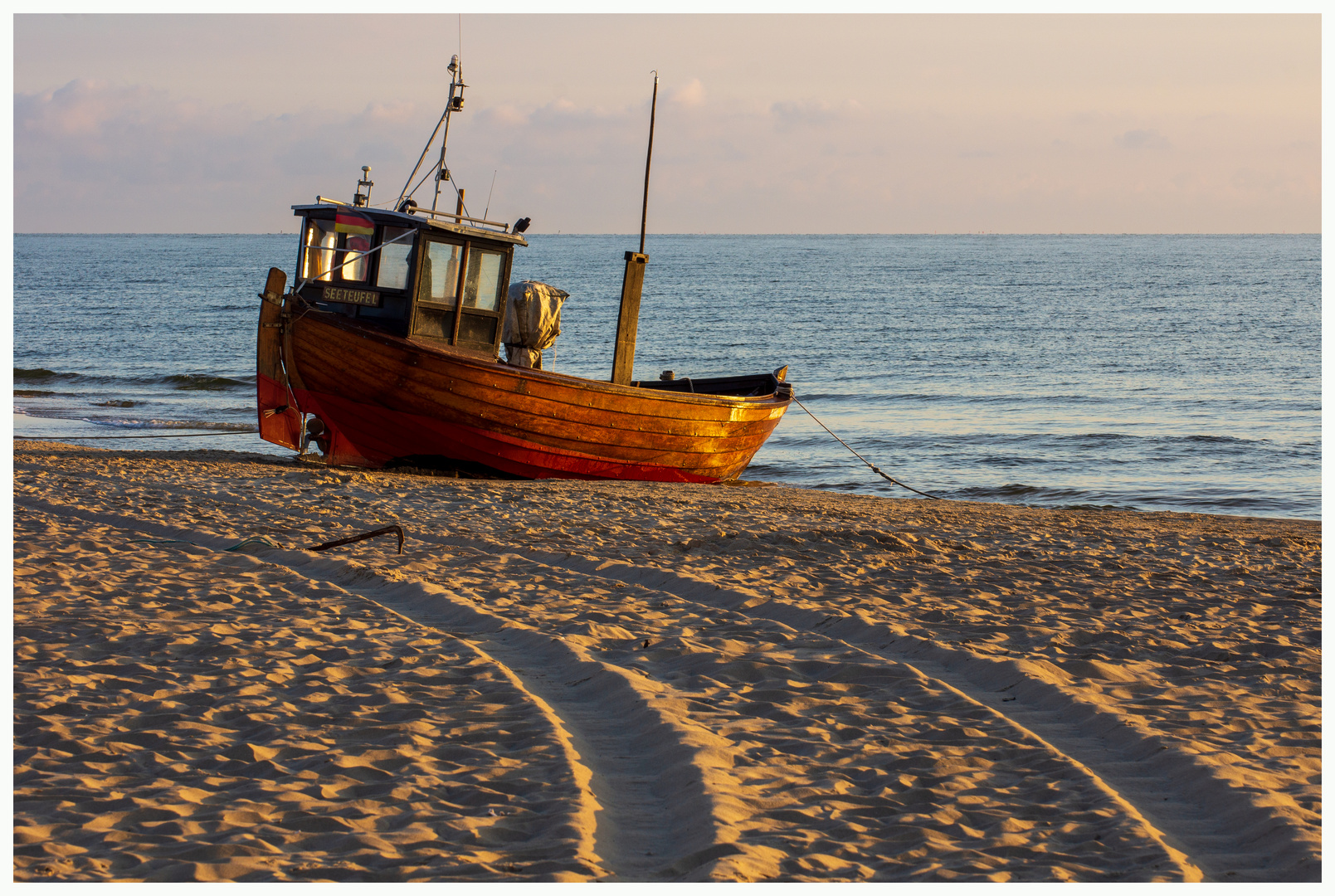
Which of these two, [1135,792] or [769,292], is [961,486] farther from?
[769,292]

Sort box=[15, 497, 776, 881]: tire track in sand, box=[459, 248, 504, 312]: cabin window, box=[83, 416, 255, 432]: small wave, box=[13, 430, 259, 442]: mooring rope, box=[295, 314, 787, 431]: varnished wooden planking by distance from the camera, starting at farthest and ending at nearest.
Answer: box=[83, 416, 255, 432]: small wave < box=[13, 430, 259, 442]: mooring rope < box=[459, 248, 504, 312]: cabin window < box=[295, 314, 787, 431]: varnished wooden planking < box=[15, 497, 776, 881]: tire track in sand

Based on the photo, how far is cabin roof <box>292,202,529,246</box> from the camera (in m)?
11.5

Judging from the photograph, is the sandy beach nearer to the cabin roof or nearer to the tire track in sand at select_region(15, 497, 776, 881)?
the tire track in sand at select_region(15, 497, 776, 881)

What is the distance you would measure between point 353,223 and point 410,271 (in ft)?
2.83

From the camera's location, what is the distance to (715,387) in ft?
53.1

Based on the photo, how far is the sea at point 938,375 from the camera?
1728cm

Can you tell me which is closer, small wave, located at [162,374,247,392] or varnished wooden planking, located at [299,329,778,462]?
varnished wooden planking, located at [299,329,778,462]

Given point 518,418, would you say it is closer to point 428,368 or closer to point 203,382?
point 428,368

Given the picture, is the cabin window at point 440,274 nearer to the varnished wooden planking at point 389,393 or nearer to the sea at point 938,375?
the varnished wooden planking at point 389,393

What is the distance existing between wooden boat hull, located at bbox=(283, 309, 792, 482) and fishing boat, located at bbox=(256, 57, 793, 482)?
0.05 feet

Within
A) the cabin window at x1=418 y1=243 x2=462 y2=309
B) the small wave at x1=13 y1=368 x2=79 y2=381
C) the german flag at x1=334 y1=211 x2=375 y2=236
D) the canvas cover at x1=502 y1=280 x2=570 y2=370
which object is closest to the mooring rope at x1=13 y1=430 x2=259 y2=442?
the german flag at x1=334 y1=211 x2=375 y2=236

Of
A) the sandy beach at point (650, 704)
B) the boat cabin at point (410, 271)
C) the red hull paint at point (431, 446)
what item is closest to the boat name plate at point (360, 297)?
the boat cabin at point (410, 271)

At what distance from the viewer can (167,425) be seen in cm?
2088

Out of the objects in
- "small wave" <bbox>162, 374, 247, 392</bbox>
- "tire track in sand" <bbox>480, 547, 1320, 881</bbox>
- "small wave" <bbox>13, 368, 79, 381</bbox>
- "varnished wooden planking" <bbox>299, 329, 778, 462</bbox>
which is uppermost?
"varnished wooden planking" <bbox>299, 329, 778, 462</bbox>
